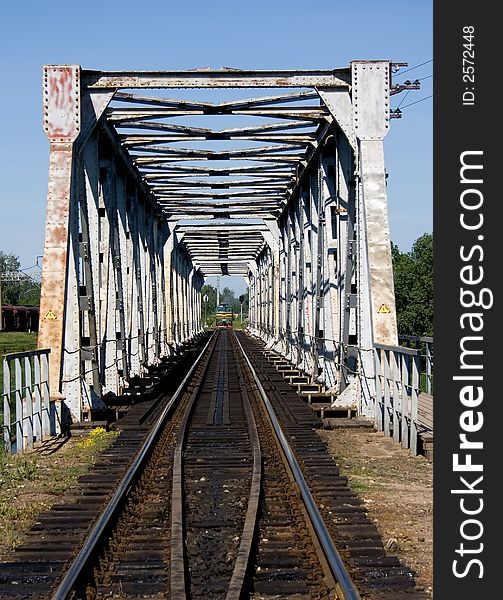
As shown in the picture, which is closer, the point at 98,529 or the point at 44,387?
the point at 98,529

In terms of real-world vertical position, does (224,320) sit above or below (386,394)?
above

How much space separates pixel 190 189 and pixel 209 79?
13397 mm

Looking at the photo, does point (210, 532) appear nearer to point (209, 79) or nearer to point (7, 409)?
point (7, 409)

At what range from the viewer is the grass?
767 centimetres

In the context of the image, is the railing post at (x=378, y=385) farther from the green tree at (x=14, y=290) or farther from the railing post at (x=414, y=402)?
the green tree at (x=14, y=290)

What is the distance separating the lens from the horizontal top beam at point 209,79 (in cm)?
1473

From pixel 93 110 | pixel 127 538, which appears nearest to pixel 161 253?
pixel 93 110

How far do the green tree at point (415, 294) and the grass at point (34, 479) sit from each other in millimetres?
40443

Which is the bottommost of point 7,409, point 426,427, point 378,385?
point 426,427

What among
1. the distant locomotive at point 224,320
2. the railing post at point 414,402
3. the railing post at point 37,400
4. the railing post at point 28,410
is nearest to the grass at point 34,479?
the railing post at point 28,410

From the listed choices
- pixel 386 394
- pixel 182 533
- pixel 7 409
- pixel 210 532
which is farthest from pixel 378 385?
pixel 182 533

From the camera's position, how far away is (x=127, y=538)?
691cm

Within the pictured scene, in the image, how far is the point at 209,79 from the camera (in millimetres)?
14930

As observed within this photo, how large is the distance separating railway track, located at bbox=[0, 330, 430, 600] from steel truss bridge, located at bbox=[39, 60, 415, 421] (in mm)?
2786
